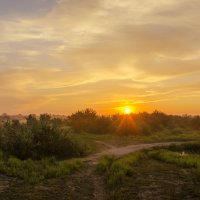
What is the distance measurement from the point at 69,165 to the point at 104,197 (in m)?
5.49

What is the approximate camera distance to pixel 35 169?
19719 mm

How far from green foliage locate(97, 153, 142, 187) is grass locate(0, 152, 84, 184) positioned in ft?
4.10

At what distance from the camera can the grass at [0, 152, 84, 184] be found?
18369 millimetres

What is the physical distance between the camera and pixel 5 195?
50.4 feet

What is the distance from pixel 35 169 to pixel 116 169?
145 inches

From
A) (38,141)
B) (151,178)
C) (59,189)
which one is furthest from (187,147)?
(59,189)

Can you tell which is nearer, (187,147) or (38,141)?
(38,141)

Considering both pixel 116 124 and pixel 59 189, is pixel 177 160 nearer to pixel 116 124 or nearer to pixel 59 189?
pixel 59 189

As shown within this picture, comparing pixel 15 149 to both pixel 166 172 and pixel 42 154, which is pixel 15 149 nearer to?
pixel 42 154

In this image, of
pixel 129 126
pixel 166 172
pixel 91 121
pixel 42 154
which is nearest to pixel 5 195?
pixel 166 172

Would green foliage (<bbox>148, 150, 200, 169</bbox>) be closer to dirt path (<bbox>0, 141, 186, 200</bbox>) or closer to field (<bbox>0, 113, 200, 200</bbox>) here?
field (<bbox>0, 113, 200, 200</bbox>)

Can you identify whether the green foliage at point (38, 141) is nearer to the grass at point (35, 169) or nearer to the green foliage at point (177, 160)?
the grass at point (35, 169)

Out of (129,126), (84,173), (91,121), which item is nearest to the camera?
(84,173)

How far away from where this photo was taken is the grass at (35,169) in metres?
18.4
